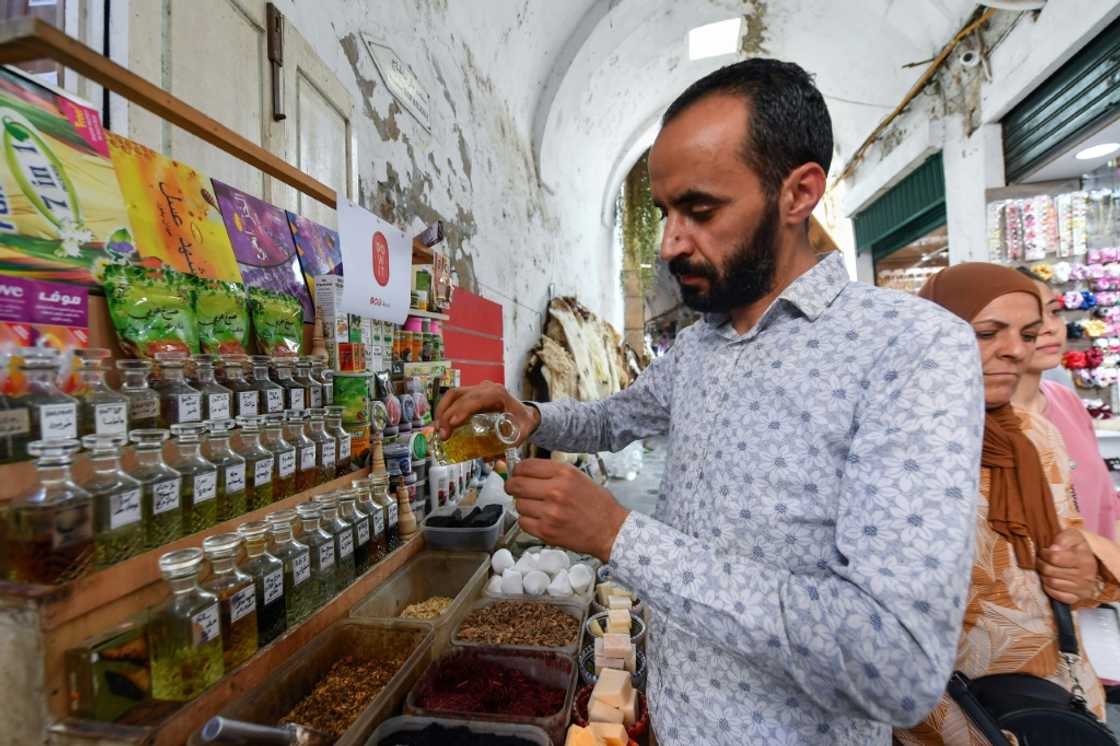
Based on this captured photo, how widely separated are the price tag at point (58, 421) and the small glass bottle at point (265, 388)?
1.22 ft

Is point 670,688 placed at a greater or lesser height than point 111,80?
lesser

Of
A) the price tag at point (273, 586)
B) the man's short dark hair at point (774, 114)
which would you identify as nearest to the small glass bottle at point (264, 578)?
the price tag at point (273, 586)

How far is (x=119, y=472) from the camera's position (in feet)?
2.80

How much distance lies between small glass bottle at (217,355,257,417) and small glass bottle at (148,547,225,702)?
0.34 m

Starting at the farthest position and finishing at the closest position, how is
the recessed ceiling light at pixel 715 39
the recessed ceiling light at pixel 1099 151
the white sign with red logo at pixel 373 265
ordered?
the recessed ceiling light at pixel 715 39 < the recessed ceiling light at pixel 1099 151 < the white sign with red logo at pixel 373 265

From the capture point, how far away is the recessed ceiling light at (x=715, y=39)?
6.22 metres

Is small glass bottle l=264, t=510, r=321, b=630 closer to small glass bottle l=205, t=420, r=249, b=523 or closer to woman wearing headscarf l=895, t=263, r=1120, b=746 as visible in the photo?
small glass bottle l=205, t=420, r=249, b=523

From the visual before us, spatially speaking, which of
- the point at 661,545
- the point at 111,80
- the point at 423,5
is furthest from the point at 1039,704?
the point at 423,5

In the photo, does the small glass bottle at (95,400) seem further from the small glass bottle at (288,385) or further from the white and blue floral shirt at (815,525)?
the white and blue floral shirt at (815,525)

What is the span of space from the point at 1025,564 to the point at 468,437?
4.62ft

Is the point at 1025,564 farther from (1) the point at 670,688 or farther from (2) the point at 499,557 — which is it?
(2) the point at 499,557

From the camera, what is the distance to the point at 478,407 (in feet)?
4.02

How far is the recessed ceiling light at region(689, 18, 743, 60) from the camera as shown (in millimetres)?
6219

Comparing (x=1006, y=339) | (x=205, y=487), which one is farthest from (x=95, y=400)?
(x=1006, y=339)
